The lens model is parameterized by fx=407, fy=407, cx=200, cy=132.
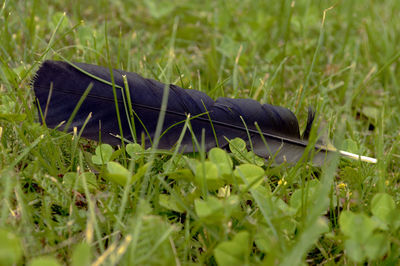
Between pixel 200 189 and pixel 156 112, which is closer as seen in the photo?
pixel 200 189

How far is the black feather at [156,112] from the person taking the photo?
4.72ft

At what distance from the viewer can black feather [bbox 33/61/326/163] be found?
1.44 m

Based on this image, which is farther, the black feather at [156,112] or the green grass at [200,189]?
the black feather at [156,112]

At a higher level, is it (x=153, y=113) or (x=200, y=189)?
(x=153, y=113)

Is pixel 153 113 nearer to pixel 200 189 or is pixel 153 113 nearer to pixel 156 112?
pixel 156 112

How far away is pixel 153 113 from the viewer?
1.50 metres

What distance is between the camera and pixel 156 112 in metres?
1.50

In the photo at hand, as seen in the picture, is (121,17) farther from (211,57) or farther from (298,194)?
(298,194)

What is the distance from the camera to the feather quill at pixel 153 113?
144 centimetres

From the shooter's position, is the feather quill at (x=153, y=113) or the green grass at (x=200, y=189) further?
the feather quill at (x=153, y=113)

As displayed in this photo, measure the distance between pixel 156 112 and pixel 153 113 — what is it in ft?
0.04

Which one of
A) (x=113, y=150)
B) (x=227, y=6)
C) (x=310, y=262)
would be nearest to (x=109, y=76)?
(x=113, y=150)

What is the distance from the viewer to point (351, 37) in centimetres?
282

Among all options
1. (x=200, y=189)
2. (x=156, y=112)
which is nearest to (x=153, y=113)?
→ (x=156, y=112)
